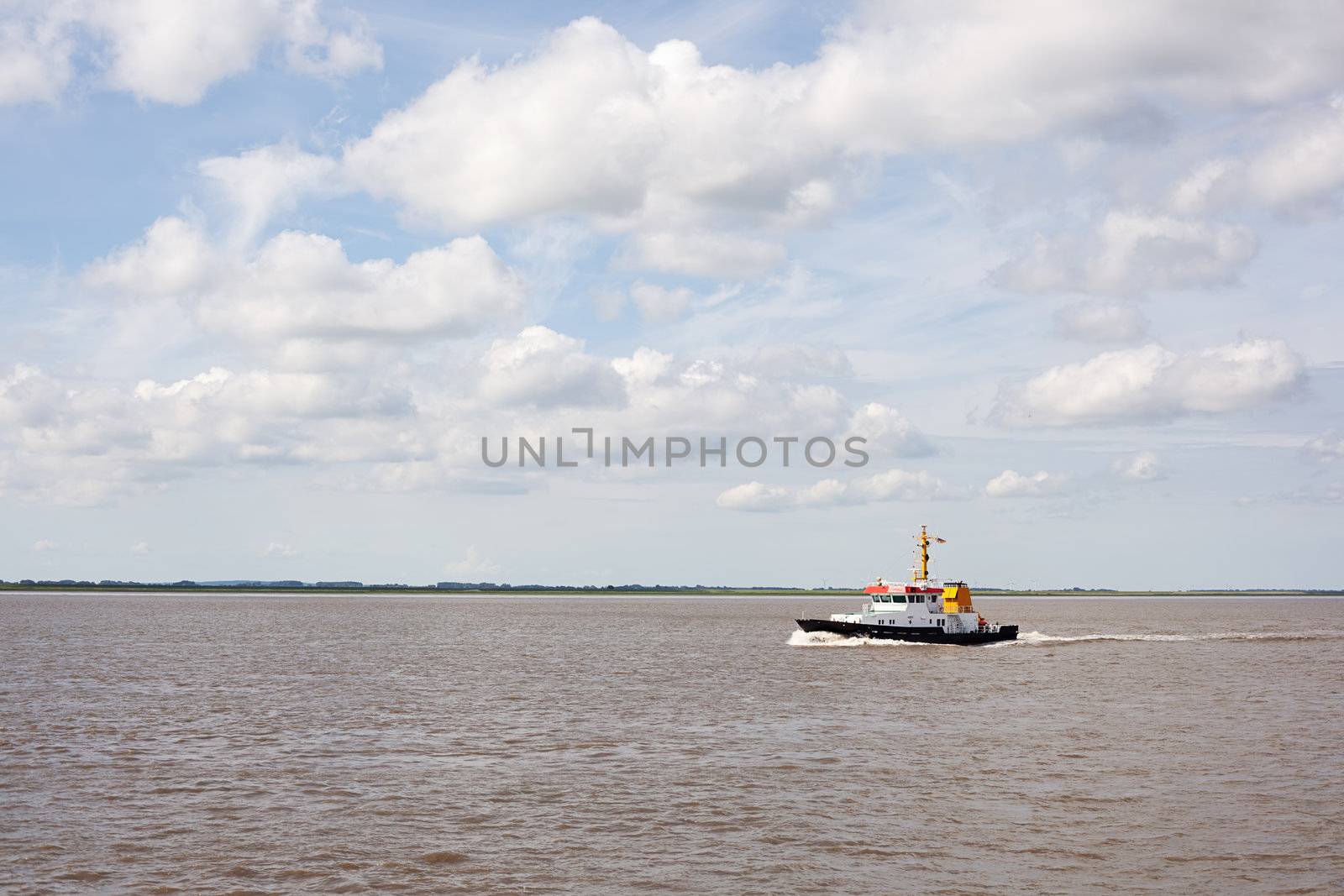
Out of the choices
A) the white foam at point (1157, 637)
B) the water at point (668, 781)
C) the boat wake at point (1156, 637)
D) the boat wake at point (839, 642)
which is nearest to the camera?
the water at point (668, 781)

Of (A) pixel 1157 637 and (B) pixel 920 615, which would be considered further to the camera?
(A) pixel 1157 637

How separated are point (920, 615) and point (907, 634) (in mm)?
2238

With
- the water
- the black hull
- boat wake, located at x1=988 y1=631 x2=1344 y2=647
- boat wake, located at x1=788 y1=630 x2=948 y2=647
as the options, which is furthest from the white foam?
the water

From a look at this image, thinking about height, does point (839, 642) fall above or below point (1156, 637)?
above

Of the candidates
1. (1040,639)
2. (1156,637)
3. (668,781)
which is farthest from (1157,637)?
(668,781)

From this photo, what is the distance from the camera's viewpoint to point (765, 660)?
90.7 metres

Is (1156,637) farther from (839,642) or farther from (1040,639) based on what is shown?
(839,642)

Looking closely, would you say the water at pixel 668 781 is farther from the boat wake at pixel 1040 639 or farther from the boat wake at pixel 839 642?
the boat wake at pixel 1040 639

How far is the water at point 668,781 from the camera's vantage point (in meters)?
26.2

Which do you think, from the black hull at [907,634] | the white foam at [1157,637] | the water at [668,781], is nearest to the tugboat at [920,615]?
the black hull at [907,634]

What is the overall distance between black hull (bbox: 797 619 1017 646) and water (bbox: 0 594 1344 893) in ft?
78.1

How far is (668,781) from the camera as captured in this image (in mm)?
36781

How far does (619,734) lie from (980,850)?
21.8 m

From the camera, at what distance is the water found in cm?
2623
